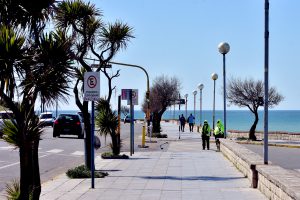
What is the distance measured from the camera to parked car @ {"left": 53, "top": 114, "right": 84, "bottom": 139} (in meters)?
40.8

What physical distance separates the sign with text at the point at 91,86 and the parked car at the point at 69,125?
86.6 feet

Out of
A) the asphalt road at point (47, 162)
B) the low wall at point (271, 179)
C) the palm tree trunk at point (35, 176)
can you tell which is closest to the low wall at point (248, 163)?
the low wall at point (271, 179)

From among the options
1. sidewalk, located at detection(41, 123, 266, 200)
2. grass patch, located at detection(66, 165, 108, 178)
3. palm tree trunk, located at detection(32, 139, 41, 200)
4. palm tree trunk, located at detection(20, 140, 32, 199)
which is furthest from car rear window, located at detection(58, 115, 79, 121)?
palm tree trunk, located at detection(20, 140, 32, 199)

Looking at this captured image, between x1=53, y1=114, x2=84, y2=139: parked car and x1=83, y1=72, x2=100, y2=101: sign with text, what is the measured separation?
86.6 feet

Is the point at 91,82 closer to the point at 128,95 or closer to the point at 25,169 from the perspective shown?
the point at 25,169

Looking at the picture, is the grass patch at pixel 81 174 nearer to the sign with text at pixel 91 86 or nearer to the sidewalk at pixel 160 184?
the sidewalk at pixel 160 184

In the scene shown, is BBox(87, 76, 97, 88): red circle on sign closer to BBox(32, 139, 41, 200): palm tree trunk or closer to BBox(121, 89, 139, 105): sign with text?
BBox(32, 139, 41, 200): palm tree trunk

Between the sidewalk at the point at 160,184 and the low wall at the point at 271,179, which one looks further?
the sidewalk at the point at 160,184

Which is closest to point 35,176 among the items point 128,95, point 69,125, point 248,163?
point 248,163

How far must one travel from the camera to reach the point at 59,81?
9781mm

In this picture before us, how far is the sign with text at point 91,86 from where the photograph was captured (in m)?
14.4

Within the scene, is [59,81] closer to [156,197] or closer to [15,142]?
[15,142]

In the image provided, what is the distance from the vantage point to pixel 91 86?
47.5 feet

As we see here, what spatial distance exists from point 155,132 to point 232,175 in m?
32.5
